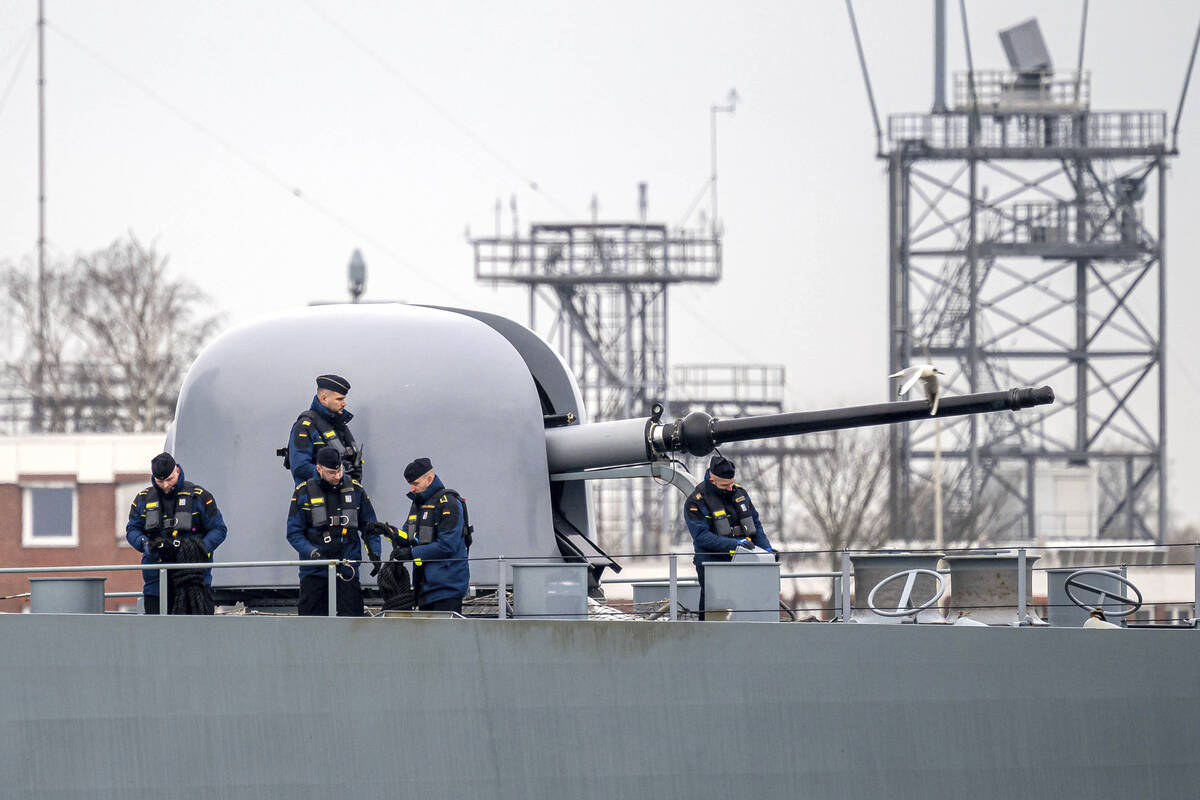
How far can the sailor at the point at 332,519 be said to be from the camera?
10055 millimetres

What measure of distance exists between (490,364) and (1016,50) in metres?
33.1

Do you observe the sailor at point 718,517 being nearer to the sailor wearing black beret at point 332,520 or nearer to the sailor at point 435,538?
the sailor at point 435,538

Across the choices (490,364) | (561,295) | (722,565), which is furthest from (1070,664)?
(561,295)

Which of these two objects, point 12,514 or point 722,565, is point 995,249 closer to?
point 12,514

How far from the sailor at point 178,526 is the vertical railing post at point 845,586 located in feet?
11.6

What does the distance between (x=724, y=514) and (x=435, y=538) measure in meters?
1.88

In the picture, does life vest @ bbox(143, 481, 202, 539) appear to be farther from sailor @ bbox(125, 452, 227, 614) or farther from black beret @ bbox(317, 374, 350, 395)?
black beret @ bbox(317, 374, 350, 395)

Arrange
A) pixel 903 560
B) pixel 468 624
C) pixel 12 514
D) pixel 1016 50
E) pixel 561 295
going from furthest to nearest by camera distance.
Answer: pixel 1016 50, pixel 561 295, pixel 12 514, pixel 903 560, pixel 468 624

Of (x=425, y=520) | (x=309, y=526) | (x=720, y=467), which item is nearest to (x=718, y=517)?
(x=720, y=467)

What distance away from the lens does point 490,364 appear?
11.5m

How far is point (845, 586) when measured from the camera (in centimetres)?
1002

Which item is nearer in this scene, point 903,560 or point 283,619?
point 283,619

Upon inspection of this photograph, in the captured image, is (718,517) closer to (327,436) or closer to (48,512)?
(327,436)

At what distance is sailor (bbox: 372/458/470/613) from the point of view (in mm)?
9953
